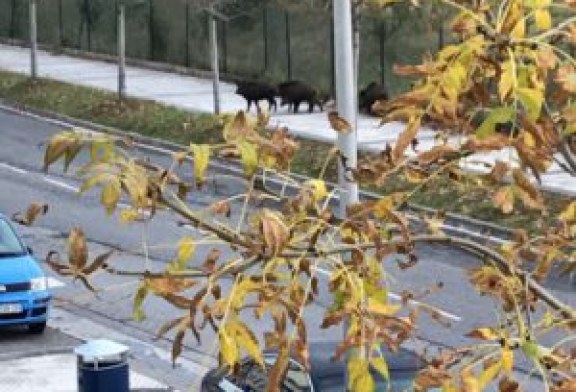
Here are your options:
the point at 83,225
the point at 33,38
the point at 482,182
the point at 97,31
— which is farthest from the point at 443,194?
the point at 97,31

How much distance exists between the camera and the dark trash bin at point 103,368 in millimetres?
13898

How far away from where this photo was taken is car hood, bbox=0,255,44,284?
18.5m

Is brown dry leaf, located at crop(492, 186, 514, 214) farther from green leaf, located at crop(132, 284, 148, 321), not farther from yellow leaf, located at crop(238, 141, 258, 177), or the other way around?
green leaf, located at crop(132, 284, 148, 321)

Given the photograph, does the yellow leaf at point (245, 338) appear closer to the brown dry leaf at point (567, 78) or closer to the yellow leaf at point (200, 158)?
the yellow leaf at point (200, 158)

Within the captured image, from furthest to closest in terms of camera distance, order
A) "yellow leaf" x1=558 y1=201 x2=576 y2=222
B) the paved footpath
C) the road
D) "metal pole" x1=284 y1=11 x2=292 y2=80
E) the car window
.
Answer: "metal pole" x1=284 y1=11 x2=292 y2=80 → the paved footpath → the road → the car window → "yellow leaf" x1=558 y1=201 x2=576 y2=222

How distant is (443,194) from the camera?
80.8 feet

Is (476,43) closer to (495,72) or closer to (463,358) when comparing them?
(495,72)

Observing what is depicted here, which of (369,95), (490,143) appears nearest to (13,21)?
(369,95)

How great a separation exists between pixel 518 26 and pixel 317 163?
71.7ft

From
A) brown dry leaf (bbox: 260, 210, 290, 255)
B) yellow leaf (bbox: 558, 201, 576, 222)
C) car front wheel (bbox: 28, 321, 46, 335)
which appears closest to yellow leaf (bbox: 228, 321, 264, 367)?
brown dry leaf (bbox: 260, 210, 290, 255)

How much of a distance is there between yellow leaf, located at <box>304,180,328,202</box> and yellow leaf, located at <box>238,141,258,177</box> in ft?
1.18

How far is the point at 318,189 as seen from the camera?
5.03 meters

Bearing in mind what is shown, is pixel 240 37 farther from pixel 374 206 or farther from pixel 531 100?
pixel 531 100

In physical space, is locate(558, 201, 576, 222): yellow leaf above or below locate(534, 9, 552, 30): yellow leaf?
below
